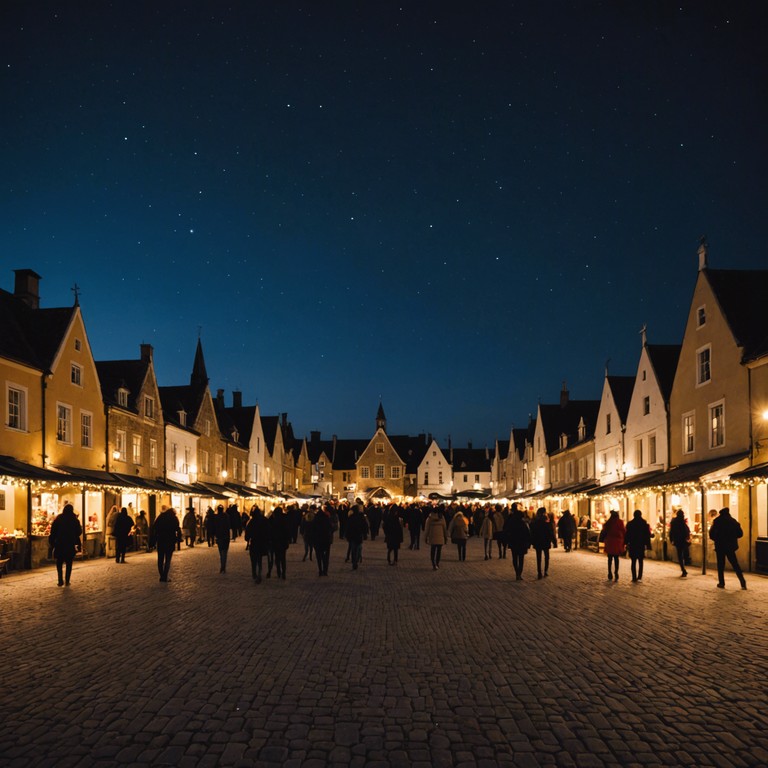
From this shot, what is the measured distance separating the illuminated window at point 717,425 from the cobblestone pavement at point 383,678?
959 centimetres

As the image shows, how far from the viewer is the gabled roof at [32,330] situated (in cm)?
2639

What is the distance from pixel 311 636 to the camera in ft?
37.7

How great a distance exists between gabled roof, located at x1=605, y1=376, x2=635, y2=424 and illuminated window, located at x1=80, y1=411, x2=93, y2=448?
23.8m

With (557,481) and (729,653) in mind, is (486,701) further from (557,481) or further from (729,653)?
(557,481)

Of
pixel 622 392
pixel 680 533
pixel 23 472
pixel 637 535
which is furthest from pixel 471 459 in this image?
pixel 637 535

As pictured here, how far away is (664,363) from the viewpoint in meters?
33.5

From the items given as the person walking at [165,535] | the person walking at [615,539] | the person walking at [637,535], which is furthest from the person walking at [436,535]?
the person walking at [165,535]

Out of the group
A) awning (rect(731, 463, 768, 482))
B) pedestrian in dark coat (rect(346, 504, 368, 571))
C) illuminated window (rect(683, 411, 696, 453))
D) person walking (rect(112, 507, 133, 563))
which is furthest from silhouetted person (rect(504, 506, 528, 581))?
person walking (rect(112, 507, 133, 563))

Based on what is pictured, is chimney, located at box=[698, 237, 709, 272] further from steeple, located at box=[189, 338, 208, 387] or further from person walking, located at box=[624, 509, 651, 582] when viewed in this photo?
steeple, located at box=[189, 338, 208, 387]

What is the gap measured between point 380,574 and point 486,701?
13.8 metres

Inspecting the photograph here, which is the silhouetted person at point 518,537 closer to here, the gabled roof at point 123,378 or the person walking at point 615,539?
the person walking at point 615,539

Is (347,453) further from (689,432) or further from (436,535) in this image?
(436,535)

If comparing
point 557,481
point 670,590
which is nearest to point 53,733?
point 670,590

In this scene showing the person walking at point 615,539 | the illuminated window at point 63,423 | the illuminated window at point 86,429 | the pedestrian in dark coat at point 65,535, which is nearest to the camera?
the pedestrian in dark coat at point 65,535
